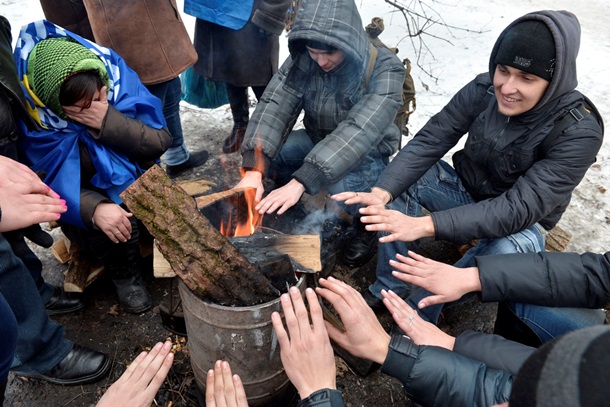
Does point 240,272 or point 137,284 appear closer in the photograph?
point 240,272

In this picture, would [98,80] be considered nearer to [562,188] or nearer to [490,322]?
[562,188]

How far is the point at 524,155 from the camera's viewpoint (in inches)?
107

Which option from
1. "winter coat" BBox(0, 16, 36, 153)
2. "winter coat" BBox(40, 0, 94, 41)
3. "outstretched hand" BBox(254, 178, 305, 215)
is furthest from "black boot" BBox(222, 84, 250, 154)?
"winter coat" BBox(0, 16, 36, 153)

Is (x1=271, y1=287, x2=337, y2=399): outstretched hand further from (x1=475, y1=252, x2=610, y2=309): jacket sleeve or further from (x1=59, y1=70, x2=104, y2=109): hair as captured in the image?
(x1=59, y1=70, x2=104, y2=109): hair

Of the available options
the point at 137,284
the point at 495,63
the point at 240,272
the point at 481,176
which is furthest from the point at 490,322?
the point at 137,284

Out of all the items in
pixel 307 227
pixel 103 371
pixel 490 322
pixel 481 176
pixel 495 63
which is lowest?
pixel 103 371

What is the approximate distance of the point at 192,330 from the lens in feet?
7.38

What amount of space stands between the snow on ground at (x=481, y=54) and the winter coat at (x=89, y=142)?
9.14 ft

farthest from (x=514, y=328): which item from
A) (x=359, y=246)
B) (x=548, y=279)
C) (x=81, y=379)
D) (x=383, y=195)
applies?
(x=81, y=379)

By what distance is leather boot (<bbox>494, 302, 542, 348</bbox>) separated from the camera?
2.47 m

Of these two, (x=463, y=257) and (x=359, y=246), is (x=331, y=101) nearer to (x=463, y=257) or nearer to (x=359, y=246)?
(x=359, y=246)

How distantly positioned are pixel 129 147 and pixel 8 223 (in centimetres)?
96

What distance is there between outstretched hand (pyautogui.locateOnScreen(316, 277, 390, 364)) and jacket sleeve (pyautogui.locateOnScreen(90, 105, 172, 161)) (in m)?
1.72

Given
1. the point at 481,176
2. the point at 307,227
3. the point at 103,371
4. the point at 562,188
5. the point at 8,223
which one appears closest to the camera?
the point at 8,223
